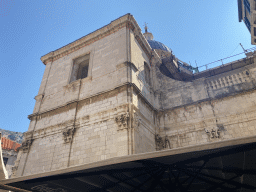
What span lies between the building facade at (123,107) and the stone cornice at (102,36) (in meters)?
0.08

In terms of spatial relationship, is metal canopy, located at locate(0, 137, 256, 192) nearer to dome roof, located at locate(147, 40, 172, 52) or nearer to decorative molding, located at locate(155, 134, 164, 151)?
decorative molding, located at locate(155, 134, 164, 151)

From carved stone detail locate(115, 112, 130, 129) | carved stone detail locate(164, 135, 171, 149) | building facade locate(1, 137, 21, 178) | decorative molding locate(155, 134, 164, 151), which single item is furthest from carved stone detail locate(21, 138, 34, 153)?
building facade locate(1, 137, 21, 178)

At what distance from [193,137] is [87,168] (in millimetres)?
9017

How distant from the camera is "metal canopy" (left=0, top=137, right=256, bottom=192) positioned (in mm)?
3684

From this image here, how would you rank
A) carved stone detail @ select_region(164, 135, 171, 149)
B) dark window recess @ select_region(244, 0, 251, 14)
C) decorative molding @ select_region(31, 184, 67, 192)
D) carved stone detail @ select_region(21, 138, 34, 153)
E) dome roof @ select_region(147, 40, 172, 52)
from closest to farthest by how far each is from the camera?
1. decorative molding @ select_region(31, 184, 67, 192)
2. carved stone detail @ select_region(164, 135, 171, 149)
3. carved stone detail @ select_region(21, 138, 34, 153)
4. dark window recess @ select_region(244, 0, 251, 14)
5. dome roof @ select_region(147, 40, 172, 52)

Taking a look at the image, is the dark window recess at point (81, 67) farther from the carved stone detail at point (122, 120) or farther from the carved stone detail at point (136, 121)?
the carved stone detail at point (136, 121)

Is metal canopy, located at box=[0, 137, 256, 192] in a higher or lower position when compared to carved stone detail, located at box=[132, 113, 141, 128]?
lower

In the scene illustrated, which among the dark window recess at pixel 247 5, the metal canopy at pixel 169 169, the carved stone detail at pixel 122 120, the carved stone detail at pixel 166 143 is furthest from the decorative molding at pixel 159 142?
the dark window recess at pixel 247 5

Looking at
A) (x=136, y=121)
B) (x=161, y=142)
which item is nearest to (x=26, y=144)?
(x=136, y=121)

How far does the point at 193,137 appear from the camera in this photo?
1184cm

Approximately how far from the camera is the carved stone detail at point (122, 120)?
9.86m

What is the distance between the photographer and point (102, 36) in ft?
49.2

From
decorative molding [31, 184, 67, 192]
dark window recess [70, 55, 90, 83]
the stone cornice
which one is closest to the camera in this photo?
decorative molding [31, 184, 67, 192]

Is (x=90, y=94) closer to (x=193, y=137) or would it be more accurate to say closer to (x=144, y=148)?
(x=144, y=148)
